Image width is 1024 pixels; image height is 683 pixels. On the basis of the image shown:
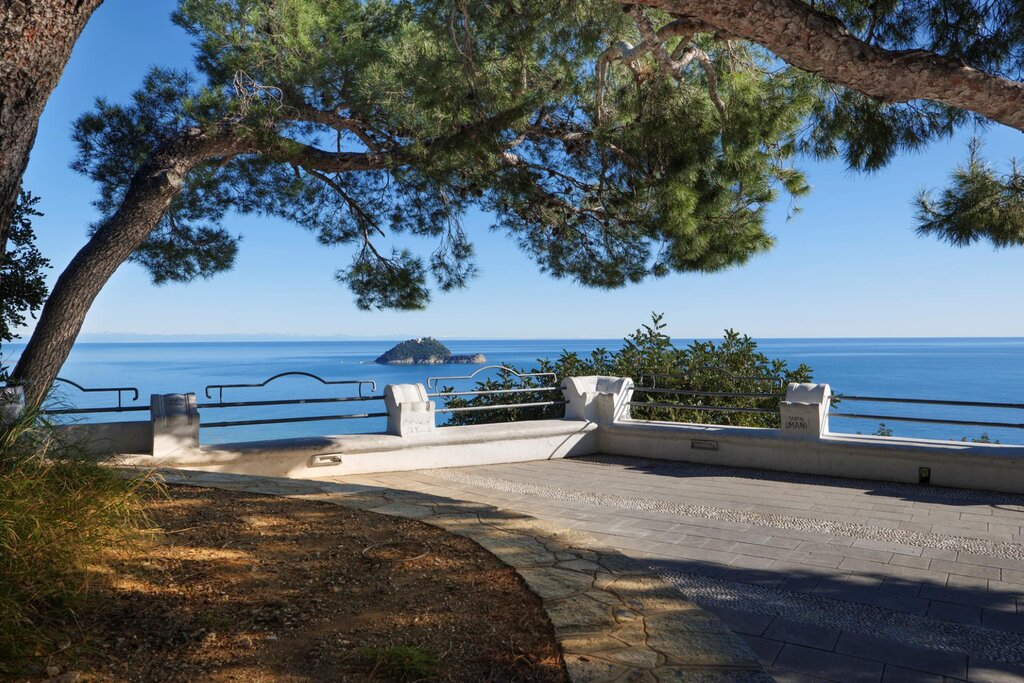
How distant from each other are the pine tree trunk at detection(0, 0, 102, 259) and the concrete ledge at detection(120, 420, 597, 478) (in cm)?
351

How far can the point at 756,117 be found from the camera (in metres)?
7.23

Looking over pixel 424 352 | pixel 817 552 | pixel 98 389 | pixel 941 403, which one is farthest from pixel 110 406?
pixel 424 352

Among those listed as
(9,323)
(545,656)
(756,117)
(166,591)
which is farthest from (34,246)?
(756,117)

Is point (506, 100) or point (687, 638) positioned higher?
point (506, 100)

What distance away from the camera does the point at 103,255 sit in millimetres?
6539

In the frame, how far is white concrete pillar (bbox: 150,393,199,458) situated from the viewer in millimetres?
6348

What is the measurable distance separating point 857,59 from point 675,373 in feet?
20.7

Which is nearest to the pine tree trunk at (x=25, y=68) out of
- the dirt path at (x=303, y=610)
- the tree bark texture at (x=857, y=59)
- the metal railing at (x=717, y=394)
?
the dirt path at (x=303, y=610)

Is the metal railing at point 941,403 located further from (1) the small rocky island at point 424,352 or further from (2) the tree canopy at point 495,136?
(1) the small rocky island at point 424,352

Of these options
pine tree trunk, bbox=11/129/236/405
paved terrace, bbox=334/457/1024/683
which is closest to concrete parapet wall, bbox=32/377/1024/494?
paved terrace, bbox=334/457/1024/683

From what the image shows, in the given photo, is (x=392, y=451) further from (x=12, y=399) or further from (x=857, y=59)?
(x=857, y=59)

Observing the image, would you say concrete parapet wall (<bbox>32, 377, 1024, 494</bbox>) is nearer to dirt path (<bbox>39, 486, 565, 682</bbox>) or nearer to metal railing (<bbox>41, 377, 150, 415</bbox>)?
metal railing (<bbox>41, 377, 150, 415</bbox>)

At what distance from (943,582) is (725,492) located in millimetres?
2478

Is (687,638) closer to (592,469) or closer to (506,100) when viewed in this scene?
(592,469)
